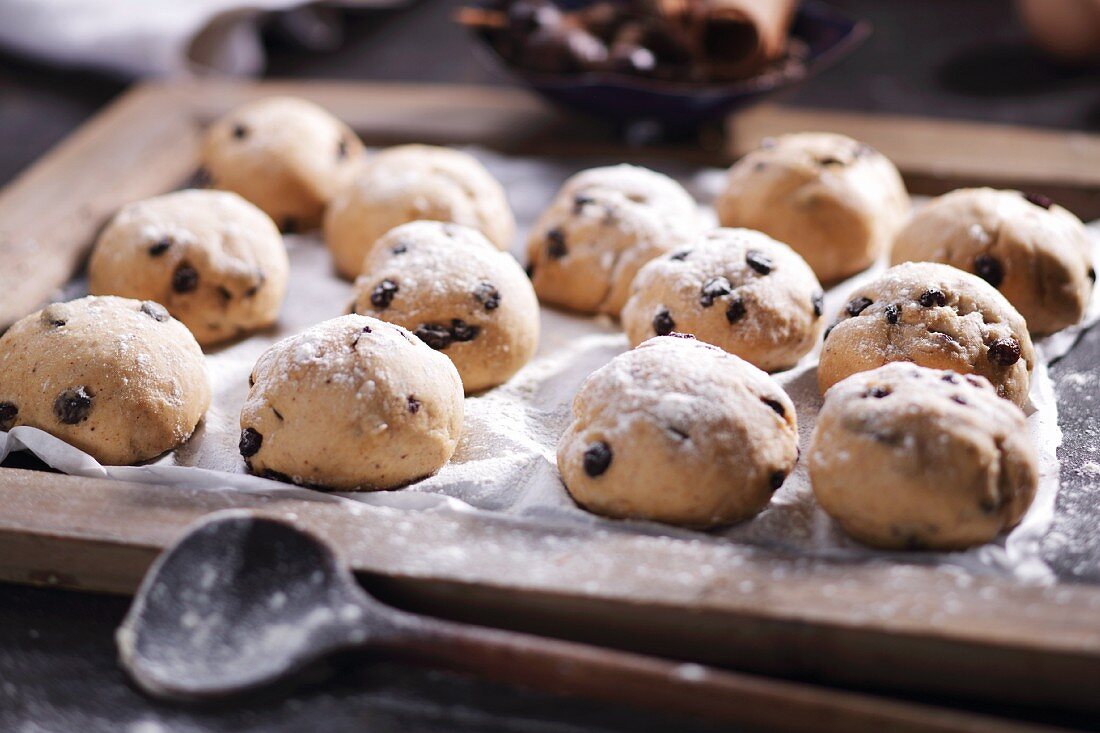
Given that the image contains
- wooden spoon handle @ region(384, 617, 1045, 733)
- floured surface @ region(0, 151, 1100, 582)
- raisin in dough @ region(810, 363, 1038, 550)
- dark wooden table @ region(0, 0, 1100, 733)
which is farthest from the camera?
→ floured surface @ region(0, 151, 1100, 582)

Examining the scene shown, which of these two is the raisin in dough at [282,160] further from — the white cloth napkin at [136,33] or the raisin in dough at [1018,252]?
the raisin in dough at [1018,252]

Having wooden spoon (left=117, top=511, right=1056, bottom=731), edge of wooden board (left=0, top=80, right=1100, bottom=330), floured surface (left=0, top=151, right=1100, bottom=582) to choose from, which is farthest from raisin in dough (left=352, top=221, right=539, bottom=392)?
edge of wooden board (left=0, top=80, right=1100, bottom=330)

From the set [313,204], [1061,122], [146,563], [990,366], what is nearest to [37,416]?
[146,563]

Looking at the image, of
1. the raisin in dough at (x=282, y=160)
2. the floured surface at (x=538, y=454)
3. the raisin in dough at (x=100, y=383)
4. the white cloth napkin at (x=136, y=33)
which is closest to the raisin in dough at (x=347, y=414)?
the floured surface at (x=538, y=454)

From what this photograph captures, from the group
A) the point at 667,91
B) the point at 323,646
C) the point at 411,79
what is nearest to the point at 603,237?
the point at 667,91

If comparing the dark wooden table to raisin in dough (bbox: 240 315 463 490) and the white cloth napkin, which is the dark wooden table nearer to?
the white cloth napkin

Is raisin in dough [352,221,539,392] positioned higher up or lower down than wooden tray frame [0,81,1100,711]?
higher up

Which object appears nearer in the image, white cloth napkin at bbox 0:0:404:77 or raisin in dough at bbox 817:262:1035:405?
raisin in dough at bbox 817:262:1035:405
